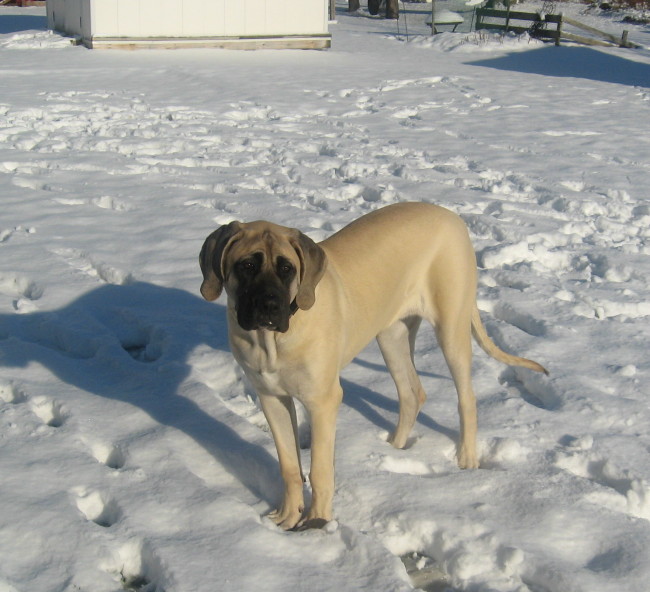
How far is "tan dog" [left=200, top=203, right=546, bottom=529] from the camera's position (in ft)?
10.3

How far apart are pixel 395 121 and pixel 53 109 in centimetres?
463

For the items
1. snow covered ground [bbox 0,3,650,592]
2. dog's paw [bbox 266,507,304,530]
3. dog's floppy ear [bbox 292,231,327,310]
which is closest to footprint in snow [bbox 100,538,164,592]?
snow covered ground [bbox 0,3,650,592]

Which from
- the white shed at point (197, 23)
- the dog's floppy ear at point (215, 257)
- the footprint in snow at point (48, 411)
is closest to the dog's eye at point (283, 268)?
the dog's floppy ear at point (215, 257)

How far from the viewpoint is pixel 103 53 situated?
1759cm

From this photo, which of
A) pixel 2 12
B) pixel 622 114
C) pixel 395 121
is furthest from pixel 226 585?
pixel 2 12

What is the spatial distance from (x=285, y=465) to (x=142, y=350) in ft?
6.09

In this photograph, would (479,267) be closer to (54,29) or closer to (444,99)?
(444,99)

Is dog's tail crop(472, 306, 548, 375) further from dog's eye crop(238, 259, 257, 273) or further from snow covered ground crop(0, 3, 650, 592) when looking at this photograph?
dog's eye crop(238, 259, 257, 273)

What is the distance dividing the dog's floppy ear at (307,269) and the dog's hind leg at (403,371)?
1.06 metres

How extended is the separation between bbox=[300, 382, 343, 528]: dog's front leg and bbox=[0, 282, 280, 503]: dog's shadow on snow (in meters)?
0.34

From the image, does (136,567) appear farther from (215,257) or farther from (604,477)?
(604,477)

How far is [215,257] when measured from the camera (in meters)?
3.19

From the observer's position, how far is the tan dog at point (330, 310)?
10.3ft

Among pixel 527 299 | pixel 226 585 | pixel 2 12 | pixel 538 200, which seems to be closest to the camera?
pixel 226 585
